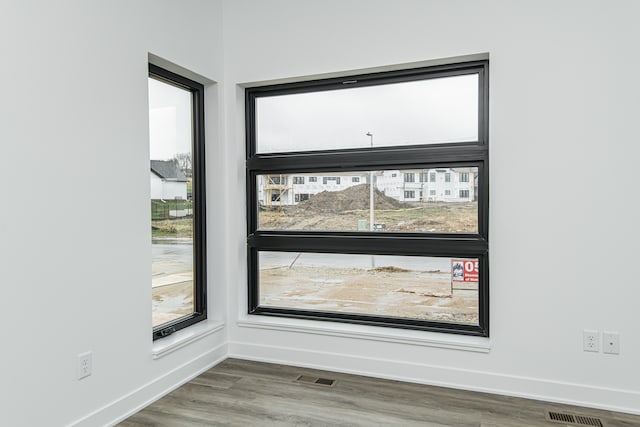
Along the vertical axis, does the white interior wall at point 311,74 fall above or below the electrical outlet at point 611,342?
above

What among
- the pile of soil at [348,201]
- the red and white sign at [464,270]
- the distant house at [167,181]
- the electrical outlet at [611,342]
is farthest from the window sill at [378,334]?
the distant house at [167,181]

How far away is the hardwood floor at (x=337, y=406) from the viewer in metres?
2.47

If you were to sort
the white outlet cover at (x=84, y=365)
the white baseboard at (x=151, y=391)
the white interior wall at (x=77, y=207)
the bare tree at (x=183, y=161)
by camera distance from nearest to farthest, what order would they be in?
1. the white interior wall at (x=77, y=207)
2. the white outlet cover at (x=84, y=365)
3. the white baseboard at (x=151, y=391)
4. the bare tree at (x=183, y=161)

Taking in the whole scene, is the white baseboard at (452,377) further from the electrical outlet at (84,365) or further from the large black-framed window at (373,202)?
the electrical outlet at (84,365)

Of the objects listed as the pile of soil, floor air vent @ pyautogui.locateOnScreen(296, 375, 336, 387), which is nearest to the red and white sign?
the pile of soil

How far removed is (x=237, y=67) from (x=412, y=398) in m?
2.56

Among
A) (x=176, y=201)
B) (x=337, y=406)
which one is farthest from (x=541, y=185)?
(x=176, y=201)

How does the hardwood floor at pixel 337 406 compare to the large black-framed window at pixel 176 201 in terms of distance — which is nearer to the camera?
the hardwood floor at pixel 337 406

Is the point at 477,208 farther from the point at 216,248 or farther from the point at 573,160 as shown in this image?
the point at 216,248

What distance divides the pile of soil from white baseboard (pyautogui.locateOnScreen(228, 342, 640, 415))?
1.03m

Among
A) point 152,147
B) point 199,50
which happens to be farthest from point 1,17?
point 199,50

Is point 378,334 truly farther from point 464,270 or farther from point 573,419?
point 573,419

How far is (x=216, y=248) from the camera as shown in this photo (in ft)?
11.3

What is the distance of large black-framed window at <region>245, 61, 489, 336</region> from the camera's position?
119 inches
